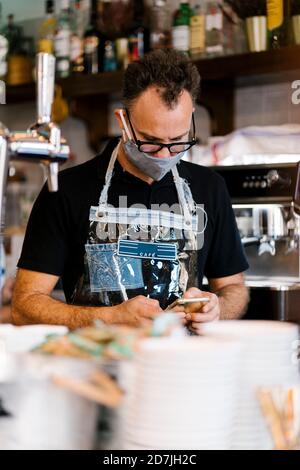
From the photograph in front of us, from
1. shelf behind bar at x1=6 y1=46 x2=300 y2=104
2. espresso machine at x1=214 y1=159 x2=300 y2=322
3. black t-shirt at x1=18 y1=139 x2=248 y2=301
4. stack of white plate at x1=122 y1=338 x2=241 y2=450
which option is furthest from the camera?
shelf behind bar at x1=6 y1=46 x2=300 y2=104

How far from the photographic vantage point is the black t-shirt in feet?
6.77

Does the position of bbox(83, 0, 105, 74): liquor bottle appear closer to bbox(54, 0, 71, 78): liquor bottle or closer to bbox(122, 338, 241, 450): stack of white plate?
bbox(54, 0, 71, 78): liquor bottle

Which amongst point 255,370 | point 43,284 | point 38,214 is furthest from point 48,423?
point 38,214

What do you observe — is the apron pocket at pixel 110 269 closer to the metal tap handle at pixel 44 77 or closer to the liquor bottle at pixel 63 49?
the metal tap handle at pixel 44 77

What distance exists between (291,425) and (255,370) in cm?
9

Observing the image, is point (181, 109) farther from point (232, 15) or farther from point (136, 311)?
point (232, 15)

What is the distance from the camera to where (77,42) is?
3568mm

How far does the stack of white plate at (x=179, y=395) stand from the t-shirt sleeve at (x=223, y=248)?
1332mm

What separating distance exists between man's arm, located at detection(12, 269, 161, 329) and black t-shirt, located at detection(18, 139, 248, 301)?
4cm

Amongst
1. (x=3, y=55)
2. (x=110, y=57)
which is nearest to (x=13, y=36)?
(x=3, y=55)

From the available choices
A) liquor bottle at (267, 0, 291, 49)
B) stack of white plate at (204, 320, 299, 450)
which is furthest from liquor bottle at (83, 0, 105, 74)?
stack of white plate at (204, 320, 299, 450)

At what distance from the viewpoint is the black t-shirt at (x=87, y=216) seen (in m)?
2.06

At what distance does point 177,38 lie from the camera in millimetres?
3254

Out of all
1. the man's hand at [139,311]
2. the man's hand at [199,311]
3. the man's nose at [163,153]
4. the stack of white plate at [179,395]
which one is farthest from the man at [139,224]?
the stack of white plate at [179,395]
